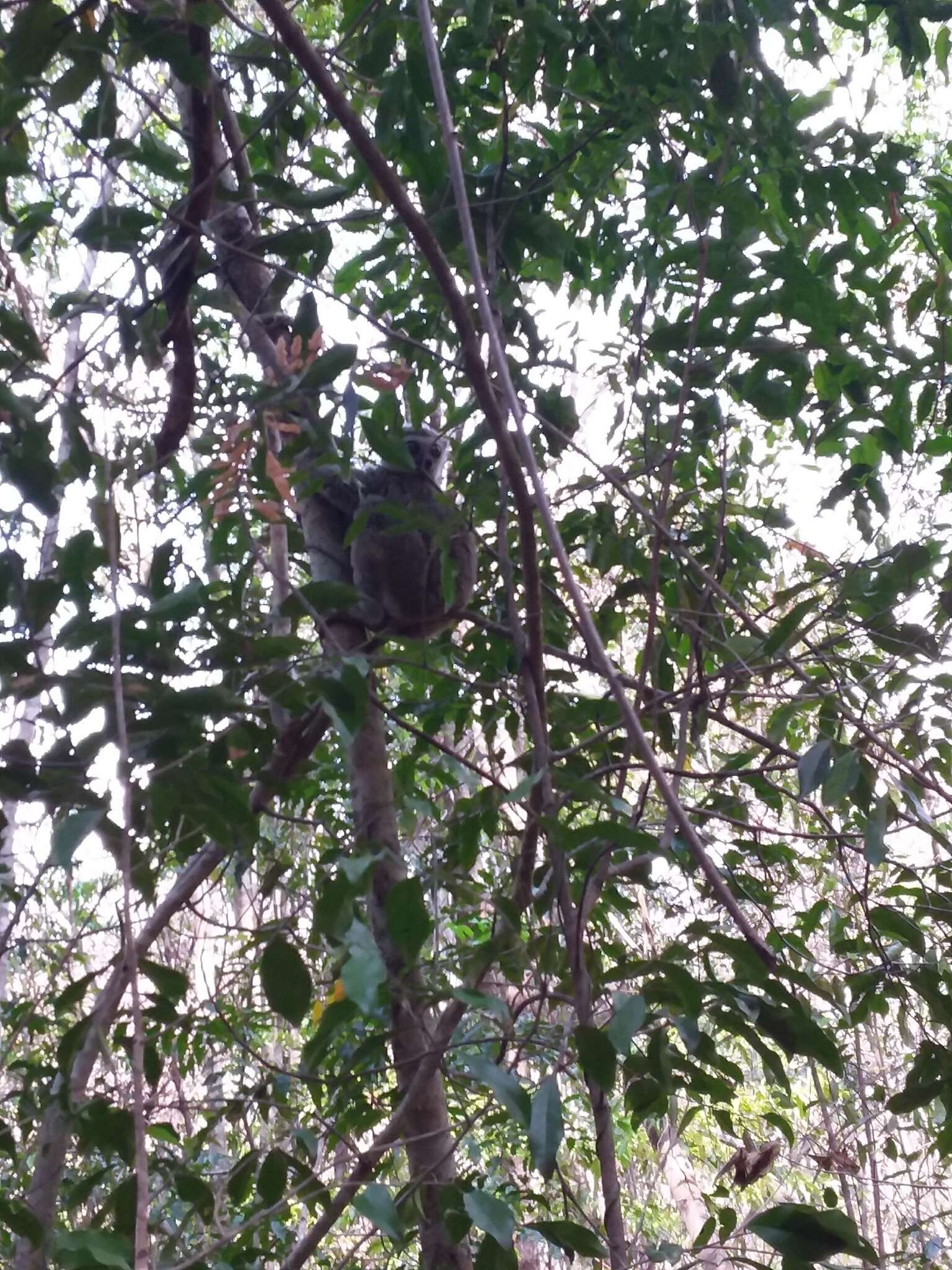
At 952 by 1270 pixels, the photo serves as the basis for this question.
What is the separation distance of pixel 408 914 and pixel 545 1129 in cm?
25

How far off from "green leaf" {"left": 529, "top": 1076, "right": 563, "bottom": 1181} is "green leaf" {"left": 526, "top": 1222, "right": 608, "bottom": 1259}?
0.38 feet

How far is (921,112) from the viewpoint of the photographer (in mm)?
4965

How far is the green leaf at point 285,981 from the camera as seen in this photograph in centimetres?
125

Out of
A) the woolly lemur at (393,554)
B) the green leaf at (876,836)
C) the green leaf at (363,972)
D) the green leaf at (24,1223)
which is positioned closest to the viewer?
the green leaf at (363,972)

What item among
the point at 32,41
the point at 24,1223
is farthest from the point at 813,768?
the point at 32,41

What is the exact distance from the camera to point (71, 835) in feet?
3.37

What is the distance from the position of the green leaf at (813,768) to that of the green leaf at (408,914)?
58 cm

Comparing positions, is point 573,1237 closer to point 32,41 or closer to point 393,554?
point 32,41

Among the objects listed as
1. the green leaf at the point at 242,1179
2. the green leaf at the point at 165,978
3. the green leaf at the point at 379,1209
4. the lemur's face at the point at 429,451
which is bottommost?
the green leaf at the point at 379,1209

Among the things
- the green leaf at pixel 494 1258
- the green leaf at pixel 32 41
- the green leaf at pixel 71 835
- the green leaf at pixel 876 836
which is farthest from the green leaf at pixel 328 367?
the green leaf at pixel 494 1258

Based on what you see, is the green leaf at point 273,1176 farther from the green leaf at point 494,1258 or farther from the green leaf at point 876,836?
the green leaf at point 876,836

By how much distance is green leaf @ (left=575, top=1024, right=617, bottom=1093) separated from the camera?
1.12 m

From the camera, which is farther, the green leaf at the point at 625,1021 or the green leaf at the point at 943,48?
the green leaf at the point at 943,48

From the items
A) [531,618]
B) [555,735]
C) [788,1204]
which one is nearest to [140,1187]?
[788,1204]
